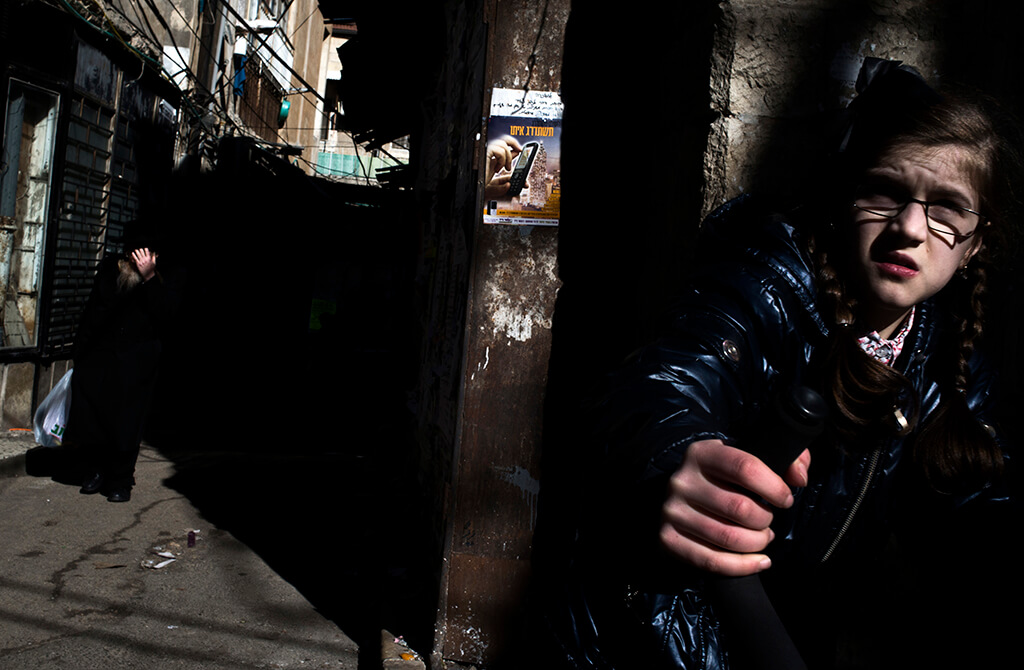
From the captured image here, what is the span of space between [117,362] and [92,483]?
96cm

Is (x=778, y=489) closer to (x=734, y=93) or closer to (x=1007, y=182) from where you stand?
(x=1007, y=182)

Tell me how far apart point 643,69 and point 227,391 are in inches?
434

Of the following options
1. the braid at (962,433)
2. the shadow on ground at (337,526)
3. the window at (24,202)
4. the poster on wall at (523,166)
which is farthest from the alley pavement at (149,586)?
the braid at (962,433)

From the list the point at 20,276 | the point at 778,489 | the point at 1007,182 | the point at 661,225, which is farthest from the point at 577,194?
the point at 20,276

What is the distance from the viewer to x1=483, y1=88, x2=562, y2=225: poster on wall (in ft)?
10.1

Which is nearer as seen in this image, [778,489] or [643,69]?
[778,489]

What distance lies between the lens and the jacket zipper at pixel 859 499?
1.47 metres

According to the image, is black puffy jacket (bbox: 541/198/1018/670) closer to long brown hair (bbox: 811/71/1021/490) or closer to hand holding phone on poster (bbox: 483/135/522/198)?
long brown hair (bbox: 811/71/1021/490)

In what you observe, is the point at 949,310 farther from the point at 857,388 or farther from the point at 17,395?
the point at 17,395

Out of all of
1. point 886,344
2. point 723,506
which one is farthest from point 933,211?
point 723,506

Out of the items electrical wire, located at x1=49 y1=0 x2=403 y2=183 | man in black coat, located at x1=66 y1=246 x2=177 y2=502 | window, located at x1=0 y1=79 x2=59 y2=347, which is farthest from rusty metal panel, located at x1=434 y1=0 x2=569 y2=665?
electrical wire, located at x1=49 y1=0 x2=403 y2=183

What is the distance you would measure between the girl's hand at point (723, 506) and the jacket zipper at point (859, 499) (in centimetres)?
62

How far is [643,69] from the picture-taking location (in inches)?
121

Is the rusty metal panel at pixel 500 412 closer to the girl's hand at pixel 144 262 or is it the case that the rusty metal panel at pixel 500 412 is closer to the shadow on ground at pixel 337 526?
the shadow on ground at pixel 337 526
